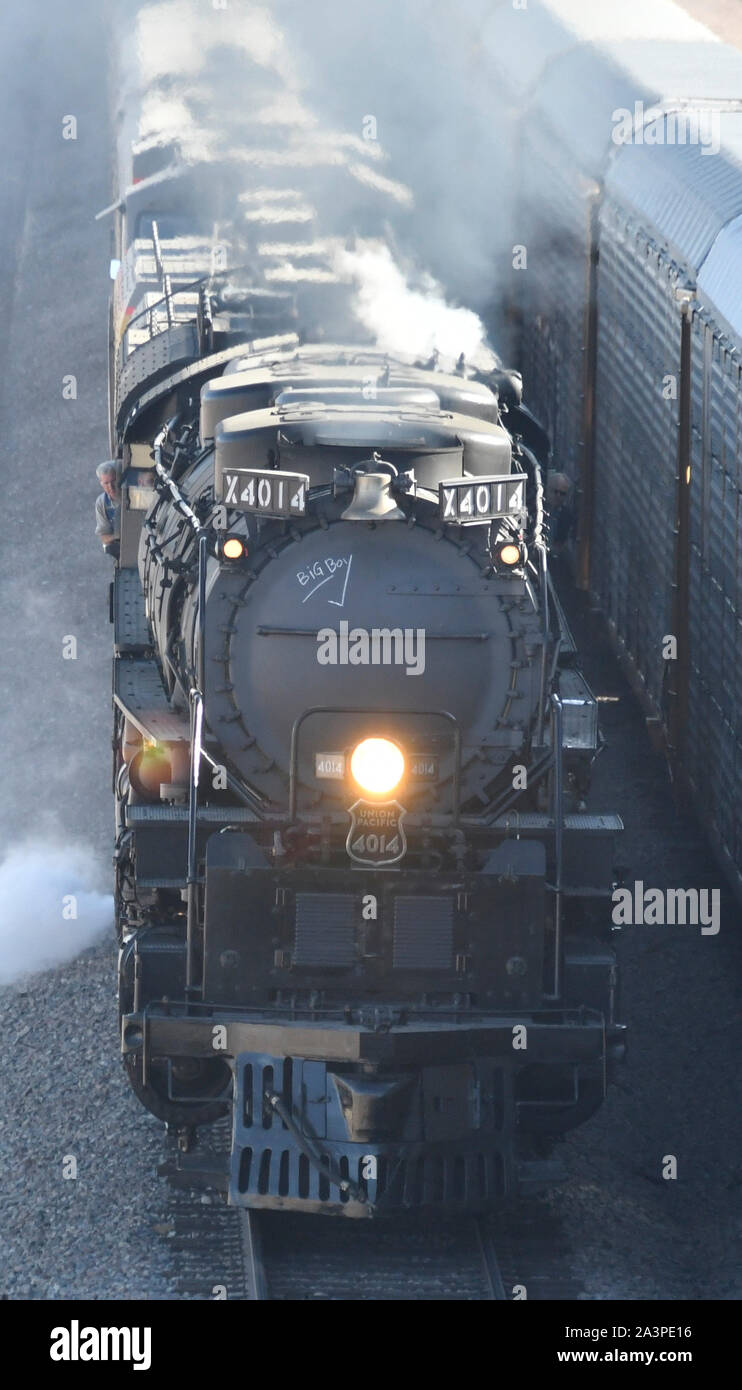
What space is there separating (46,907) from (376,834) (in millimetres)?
4041

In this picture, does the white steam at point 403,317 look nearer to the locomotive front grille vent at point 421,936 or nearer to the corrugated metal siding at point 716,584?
the corrugated metal siding at point 716,584

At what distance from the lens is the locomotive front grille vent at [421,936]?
31.2 ft

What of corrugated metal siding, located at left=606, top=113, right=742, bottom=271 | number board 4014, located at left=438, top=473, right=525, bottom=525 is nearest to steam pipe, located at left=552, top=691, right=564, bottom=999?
number board 4014, located at left=438, top=473, right=525, bottom=525

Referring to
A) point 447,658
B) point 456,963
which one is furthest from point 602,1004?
point 447,658

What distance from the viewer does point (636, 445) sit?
14422 millimetres

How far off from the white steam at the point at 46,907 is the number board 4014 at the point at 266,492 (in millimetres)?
4039

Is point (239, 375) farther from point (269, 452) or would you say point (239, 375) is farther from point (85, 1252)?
point (85, 1252)

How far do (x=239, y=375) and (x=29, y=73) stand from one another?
2521cm

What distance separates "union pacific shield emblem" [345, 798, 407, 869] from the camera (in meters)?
9.30

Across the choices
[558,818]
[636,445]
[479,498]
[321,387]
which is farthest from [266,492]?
[636,445]

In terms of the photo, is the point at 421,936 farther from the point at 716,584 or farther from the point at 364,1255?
the point at 716,584

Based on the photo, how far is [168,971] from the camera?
9773 millimetres

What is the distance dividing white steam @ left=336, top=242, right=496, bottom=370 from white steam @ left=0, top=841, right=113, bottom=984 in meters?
4.16

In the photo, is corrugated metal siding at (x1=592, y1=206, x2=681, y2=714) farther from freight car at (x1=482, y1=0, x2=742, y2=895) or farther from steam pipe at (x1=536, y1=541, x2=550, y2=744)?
steam pipe at (x1=536, y1=541, x2=550, y2=744)
